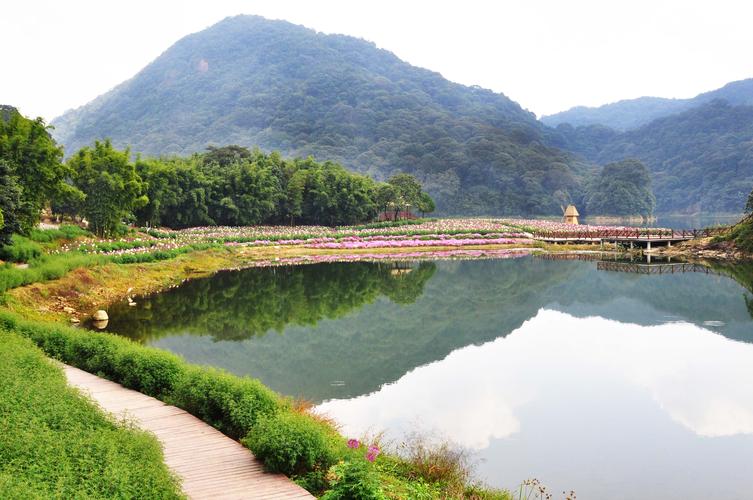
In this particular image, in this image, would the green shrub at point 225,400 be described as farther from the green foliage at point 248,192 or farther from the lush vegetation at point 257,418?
the green foliage at point 248,192

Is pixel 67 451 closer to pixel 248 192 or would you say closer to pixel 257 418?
pixel 257 418

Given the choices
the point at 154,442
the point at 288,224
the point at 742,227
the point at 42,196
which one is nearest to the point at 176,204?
the point at 288,224

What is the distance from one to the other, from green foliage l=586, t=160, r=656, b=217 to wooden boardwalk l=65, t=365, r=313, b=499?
12354cm

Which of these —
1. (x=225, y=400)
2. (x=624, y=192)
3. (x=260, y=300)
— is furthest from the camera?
(x=624, y=192)

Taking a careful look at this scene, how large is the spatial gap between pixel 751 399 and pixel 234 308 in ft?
61.5

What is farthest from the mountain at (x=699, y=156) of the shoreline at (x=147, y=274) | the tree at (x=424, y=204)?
the shoreline at (x=147, y=274)

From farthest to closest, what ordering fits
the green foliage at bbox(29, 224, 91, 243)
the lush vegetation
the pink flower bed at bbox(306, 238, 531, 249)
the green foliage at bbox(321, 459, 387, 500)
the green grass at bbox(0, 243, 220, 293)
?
the pink flower bed at bbox(306, 238, 531, 249) → the green foliage at bbox(29, 224, 91, 243) → the green grass at bbox(0, 243, 220, 293) → the lush vegetation → the green foliage at bbox(321, 459, 387, 500)

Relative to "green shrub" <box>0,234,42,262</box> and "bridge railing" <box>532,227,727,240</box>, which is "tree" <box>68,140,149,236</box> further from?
"bridge railing" <box>532,227,727,240</box>

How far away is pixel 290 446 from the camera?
7230mm

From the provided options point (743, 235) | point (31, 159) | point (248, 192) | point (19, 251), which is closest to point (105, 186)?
point (31, 159)

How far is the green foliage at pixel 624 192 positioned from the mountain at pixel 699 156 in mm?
19502

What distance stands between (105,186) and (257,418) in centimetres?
3216

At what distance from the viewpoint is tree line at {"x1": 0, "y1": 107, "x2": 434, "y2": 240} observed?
2666 cm

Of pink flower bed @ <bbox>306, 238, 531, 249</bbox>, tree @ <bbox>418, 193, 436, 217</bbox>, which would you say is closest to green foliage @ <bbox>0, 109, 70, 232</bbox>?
pink flower bed @ <bbox>306, 238, 531, 249</bbox>
